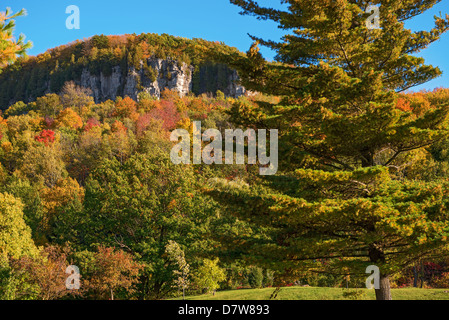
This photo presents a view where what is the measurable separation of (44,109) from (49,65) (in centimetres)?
6073

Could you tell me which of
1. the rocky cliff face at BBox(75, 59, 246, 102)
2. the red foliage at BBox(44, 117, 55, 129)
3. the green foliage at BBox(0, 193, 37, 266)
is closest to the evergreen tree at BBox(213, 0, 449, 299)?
the green foliage at BBox(0, 193, 37, 266)

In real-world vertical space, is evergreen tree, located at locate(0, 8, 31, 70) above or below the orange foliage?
below

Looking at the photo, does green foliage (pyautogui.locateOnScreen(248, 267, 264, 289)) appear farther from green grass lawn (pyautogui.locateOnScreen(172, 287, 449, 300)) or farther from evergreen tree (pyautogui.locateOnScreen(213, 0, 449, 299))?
evergreen tree (pyautogui.locateOnScreen(213, 0, 449, 299))

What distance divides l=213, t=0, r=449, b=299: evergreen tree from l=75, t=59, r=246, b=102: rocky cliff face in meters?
92.5

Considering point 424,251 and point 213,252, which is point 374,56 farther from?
point 213,252

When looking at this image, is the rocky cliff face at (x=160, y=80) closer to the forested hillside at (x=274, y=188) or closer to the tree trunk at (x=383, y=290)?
the forested hillside at (x=274, y=188)

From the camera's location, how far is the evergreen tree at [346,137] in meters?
9.02

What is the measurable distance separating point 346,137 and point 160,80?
341 feet

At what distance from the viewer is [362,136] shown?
10172 millimetres

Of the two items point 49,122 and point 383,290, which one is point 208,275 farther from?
point 49,122

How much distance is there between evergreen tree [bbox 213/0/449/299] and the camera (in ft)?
29.6

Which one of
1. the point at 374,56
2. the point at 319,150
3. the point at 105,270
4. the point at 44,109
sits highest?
the point at 44,109

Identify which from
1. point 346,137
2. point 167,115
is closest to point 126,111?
point 167,115
